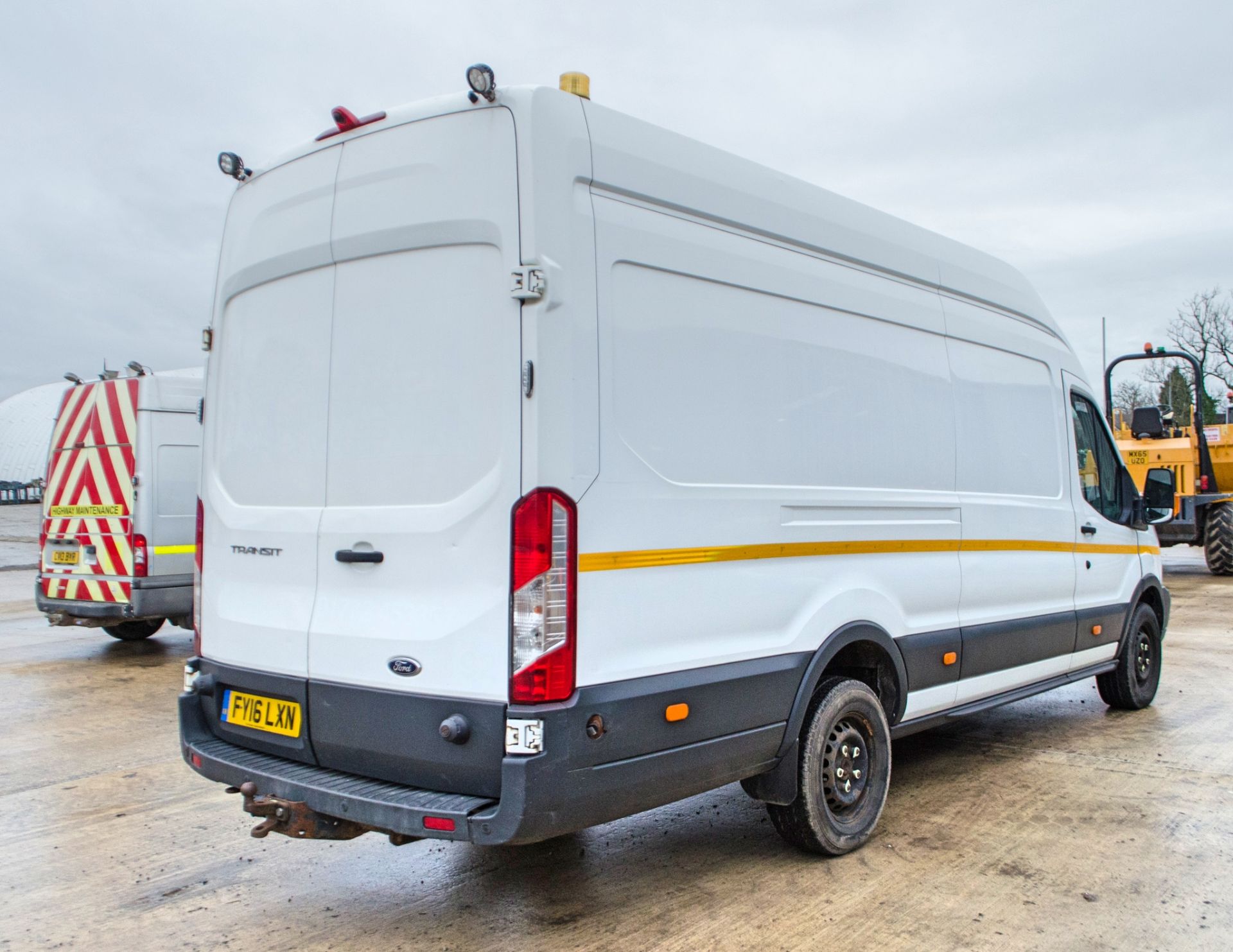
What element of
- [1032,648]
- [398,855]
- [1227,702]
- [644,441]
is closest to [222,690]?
[398,855]

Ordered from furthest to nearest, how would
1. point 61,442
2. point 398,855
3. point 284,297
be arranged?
point 61,442 → point 398,855 → point 284,297

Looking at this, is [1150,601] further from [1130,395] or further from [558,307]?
[1130,395]

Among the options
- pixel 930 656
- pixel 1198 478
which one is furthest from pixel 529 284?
pixel 1198 478

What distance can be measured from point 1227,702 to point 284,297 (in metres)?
6.69

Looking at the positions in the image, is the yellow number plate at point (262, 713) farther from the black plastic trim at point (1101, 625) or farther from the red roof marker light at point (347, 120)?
the black plastic trim at point (1101, 625)

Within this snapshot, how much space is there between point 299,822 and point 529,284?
1880 millimetres

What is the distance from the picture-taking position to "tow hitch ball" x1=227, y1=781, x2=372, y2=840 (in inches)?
134

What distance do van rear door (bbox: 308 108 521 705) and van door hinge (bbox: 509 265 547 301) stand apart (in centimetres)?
4

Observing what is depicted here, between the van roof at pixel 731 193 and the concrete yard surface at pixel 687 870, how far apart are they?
2.47 meters

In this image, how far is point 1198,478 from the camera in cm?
1641

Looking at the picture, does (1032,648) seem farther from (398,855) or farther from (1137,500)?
(398,855)

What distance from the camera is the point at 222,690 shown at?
398 centimetres

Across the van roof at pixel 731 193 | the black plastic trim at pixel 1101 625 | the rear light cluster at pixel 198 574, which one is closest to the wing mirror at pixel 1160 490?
the black plastic trim at pixel 1101 625

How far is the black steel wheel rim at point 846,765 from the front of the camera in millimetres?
4219
